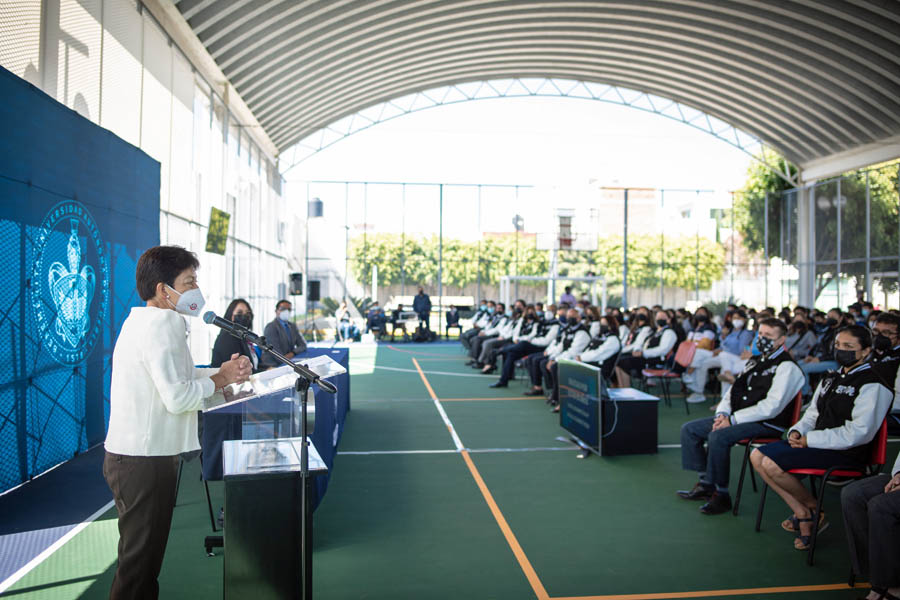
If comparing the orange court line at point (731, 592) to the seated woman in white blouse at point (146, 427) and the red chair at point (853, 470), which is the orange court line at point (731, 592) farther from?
the seated woman in white blouse at point (146, 427)

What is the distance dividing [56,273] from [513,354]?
7285mm

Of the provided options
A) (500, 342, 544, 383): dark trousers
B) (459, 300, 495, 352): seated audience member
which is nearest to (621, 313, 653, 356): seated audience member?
(500, 342, 544, 383): dark trousers

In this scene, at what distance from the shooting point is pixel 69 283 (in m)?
5.87

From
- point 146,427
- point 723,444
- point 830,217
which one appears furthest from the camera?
point 830,217

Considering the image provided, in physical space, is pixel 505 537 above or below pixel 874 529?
below

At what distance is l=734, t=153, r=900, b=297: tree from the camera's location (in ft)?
63.0

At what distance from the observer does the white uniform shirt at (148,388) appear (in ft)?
7.66

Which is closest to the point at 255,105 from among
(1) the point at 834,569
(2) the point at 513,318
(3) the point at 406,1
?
(3) the point at 406,1

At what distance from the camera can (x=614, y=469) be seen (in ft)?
19.3

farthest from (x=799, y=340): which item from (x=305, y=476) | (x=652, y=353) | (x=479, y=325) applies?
(x=479, y=325)

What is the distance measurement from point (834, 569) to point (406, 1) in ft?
43.3


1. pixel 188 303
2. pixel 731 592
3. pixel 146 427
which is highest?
pixel 188 303

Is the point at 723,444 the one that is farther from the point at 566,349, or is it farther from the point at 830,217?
the point at 830,217

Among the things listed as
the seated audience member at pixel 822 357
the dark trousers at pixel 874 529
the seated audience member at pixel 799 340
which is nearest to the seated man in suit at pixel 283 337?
the dark trousers at pixel 874 529
